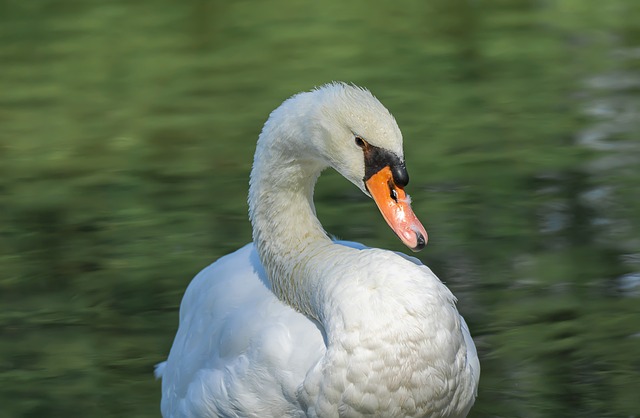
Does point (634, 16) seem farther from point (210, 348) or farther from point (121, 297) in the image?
point (210, 348)

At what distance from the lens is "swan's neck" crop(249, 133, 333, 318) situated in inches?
158

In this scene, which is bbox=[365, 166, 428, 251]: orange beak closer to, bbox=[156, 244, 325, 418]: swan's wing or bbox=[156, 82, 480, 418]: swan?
bbox=[156, 82, 480, 418]: swan

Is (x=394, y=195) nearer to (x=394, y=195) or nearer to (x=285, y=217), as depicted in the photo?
(x=394, y=195)

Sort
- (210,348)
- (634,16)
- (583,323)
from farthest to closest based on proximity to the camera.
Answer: (634,16) → (583,323) → (210,348)

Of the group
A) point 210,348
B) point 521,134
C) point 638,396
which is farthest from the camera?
point 521,134

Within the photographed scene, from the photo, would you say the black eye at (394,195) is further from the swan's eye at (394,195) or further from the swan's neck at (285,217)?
the swan's neck at (285,217)

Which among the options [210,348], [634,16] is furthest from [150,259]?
[634,16]

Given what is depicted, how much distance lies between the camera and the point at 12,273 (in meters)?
5.91

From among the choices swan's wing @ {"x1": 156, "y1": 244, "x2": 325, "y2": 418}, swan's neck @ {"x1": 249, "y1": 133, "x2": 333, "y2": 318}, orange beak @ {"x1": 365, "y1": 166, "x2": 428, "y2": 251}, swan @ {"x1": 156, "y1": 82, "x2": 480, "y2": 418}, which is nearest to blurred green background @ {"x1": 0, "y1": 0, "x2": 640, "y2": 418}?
swan's wing @ {"x1": 156, "y1": 244, "x2": 325, "y2": 418}

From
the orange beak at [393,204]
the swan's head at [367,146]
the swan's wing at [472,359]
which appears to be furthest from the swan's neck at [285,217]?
the swan's wing at [472,359]

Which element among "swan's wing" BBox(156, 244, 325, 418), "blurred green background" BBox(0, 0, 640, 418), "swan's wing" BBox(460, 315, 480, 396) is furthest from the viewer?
"blurred green background" BBox(0, 0, 640, 418)

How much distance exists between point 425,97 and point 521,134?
35.3 inches

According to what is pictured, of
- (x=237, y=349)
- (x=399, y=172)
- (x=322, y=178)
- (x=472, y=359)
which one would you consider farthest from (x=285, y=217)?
(x=322, y=178)

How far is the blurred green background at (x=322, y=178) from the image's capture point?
16.6 ft
